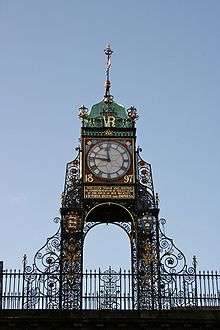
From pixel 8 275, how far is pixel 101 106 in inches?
297

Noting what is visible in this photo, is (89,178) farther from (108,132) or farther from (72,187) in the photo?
(108,132)

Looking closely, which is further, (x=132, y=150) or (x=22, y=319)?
(x=132, y=150)

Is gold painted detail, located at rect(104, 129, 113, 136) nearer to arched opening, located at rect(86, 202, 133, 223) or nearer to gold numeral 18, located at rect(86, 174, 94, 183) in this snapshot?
gold numeral 18, located at rect(86, 174, 94, 183)

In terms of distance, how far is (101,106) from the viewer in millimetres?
31500

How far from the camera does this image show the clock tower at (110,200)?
28.3 m

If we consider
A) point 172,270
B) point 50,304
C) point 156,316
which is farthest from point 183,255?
point 50,304

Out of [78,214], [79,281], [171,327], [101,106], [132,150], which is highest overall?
[101,106]

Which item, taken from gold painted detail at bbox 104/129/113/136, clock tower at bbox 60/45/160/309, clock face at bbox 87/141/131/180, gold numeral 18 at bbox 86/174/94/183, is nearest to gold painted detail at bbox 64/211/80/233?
clock tower at bbox 60/45/160/309

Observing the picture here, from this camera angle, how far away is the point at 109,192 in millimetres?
29672

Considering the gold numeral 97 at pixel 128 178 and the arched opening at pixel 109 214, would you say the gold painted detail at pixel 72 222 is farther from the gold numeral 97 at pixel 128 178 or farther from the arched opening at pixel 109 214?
the gold numeral 97 at pixel 128 178

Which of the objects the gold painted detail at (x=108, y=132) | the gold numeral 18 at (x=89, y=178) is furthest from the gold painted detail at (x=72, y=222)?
the gold painted detail at (x=108, y=132)

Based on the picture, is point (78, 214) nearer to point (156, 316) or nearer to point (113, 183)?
point (113, 183)

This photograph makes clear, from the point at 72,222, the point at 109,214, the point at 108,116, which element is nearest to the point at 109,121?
the point at 108,116

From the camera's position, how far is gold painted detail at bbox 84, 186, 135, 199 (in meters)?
29.6
